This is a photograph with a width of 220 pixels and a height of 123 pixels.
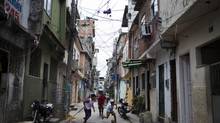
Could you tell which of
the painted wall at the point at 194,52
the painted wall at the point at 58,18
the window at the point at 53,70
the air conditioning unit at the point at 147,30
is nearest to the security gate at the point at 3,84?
the painted wall at the point at 194,52

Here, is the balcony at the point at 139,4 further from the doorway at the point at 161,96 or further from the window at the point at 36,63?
the window at the point at 36,63

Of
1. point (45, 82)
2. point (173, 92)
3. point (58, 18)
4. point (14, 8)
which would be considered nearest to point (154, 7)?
point (173, 92)

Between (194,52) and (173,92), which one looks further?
(173,92)

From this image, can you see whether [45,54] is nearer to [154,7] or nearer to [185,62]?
[154,7]

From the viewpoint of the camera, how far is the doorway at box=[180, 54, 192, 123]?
12.8 meters

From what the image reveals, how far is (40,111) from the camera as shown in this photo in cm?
1344

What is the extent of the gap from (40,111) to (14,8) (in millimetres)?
4542

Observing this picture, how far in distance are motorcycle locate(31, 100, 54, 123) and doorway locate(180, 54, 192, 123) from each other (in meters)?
5.40

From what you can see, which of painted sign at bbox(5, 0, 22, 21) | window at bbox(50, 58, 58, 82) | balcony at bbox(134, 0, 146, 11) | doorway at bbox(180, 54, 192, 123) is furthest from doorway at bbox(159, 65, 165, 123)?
painted sign at bbox(5, 0, 22, 21)

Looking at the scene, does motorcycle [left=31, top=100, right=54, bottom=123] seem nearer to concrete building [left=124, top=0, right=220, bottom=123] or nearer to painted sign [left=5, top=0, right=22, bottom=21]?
painted sign [left=5, top=0, right=22, bottom=21]

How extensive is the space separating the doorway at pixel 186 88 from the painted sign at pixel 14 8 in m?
6.29

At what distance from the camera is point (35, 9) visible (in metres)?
13.6

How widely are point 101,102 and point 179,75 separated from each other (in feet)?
41.1

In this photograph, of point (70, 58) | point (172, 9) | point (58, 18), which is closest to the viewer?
point (172, 9)
